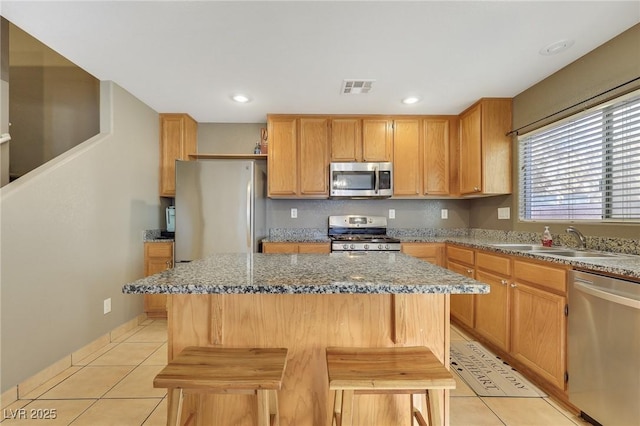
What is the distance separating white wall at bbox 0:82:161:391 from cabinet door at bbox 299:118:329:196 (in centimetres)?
170

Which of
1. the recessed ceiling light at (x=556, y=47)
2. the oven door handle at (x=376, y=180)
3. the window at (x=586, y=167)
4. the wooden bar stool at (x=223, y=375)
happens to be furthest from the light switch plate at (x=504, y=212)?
the wooden bar stool at (x=223, y=375)

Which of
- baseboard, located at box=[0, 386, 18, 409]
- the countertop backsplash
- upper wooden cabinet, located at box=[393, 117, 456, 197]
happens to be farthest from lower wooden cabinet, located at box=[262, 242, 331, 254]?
baseboard, located at box=[0, 386, 18, 409]

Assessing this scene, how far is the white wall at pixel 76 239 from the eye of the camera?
6.02ft

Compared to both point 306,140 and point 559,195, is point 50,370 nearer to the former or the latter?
point 306,140

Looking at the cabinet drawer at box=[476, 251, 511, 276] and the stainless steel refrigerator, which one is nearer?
the cabinet drawer at box=[476, 251, 511, 276]

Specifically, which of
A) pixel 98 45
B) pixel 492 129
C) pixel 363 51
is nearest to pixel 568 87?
pixel 492 129

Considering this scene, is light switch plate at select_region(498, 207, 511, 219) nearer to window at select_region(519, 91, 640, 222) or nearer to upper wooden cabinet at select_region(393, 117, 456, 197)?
window at select_region(519, 91, 640, 222)

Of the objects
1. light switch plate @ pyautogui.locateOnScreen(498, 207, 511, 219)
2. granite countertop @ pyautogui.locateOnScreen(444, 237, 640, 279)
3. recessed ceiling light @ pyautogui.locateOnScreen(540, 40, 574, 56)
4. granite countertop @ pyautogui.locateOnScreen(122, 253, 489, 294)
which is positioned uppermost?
recessed ceiling light @ pyautogui.locateOnScreen(540, 40, 574, 56)

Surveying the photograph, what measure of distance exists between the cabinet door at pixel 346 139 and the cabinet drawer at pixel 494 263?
1.67 metres

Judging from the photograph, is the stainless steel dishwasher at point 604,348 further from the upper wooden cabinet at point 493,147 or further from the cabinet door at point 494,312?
the upper wooden cabinet at point 493,147

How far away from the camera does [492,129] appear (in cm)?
299

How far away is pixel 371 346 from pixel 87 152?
2639 mm

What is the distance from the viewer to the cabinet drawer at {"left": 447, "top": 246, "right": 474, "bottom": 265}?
2715mm

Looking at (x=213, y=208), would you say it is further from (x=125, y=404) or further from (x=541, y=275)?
(x=541, y=275)
